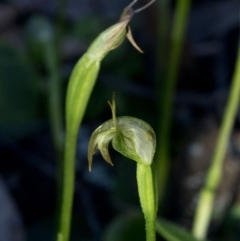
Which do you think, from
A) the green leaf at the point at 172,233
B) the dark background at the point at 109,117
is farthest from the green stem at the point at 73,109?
the dark background at the point at 109,117

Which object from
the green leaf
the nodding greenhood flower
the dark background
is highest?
the nodding greenhood flower

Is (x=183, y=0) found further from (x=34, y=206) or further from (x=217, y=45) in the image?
(x=217, y=45)

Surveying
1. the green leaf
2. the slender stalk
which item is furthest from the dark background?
the green leaf

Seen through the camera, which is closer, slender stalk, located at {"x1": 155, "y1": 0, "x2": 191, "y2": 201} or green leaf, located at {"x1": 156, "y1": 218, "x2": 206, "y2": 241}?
green leaf, located at {"x1": 156, "y1": 218, "x2": 206, "y2": 241}

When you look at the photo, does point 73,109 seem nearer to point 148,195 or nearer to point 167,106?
point 148,195

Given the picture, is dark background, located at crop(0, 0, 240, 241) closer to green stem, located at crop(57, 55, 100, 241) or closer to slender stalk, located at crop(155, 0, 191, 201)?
slender stalk, located at crop(155, 0, 191, 201)

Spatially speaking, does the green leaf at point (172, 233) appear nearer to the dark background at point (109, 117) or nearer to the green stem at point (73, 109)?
the green stem at point (73, 109)

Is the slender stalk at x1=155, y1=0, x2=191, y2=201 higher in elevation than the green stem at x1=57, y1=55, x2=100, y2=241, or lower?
lower
